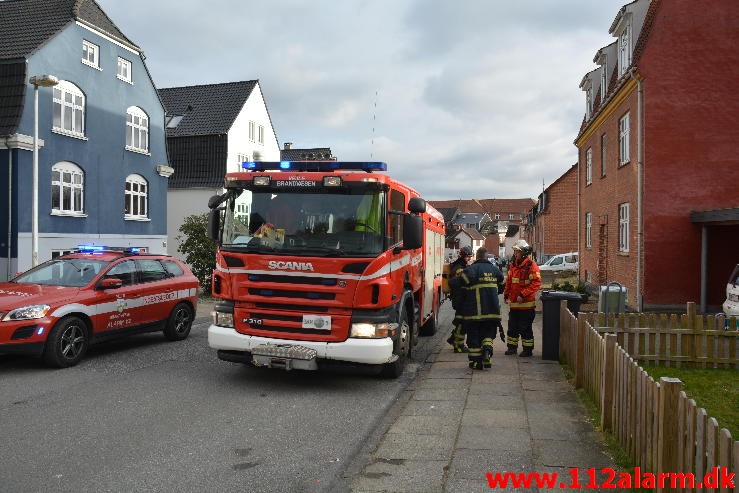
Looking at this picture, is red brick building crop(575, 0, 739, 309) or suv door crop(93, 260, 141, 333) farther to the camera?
red brick building crop(575, 0, 739, 309)

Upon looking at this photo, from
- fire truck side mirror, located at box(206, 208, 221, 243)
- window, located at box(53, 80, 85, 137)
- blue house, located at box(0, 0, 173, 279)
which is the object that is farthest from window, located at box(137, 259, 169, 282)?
window, located at box(53, 80, 85, 137)

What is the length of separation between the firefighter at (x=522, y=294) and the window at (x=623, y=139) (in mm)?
9680

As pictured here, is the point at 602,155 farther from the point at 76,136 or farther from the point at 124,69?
the point at 124,69

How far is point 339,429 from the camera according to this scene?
5.63m

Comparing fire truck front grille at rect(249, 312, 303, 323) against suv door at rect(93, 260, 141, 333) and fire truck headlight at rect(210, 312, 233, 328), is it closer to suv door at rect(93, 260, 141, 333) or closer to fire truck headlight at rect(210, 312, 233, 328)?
fire truck headlight at rect(210, 312, 233, 328)

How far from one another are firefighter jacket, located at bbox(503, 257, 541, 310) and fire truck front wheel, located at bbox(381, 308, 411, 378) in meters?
1.88

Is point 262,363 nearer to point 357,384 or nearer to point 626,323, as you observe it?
point 357,384

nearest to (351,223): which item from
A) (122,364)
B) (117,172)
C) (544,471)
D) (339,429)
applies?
(339,429)

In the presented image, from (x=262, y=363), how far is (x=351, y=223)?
6.54 ft

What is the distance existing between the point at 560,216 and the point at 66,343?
127 feet

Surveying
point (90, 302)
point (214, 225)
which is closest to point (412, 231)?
point (214, 225)

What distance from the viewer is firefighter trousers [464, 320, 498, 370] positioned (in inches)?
322

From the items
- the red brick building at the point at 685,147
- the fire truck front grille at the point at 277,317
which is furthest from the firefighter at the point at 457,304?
the red brick building at the point at 685,147

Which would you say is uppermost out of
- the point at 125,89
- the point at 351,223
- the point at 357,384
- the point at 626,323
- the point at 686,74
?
the point at 125,89
